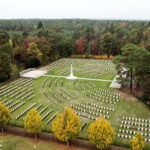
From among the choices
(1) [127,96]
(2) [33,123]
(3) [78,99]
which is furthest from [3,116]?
(1) [127,96]

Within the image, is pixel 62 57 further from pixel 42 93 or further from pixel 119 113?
pixel 119 113

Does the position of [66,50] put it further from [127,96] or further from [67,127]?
[67,127]

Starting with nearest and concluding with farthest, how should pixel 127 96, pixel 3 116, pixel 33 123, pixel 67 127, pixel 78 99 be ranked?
1. pixel 67 127
2. pixel 33 123
3. pixel 3 116
4. pixel 78 99
5. pixel 127 96

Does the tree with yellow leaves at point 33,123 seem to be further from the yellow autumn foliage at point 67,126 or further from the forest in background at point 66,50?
the forest in background at point 66,50

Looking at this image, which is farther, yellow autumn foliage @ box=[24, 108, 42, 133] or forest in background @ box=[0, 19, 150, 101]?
forest in background @ box=[0, 19, 150, 101]

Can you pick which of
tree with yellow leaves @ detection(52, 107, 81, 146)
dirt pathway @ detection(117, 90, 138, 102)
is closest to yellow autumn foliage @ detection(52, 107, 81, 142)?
tree with yellow leaves @ detection(52, 107, 81, 146)

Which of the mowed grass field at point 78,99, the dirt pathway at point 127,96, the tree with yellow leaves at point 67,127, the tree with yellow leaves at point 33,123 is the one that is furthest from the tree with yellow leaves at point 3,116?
the dirt pathway at point 127,96

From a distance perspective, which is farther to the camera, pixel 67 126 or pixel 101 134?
pixel 67 126

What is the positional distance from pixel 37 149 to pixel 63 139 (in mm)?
2890

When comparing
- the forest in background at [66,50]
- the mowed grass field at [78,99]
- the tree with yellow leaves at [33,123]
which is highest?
the forest in background at [66,50]

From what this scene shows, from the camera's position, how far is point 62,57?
6544 centimetres

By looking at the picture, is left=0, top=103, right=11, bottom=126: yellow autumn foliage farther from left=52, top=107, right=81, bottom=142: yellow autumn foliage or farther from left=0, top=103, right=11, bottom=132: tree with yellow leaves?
left=52, top=107, right=81, bottom=142: yellow autumn foliage

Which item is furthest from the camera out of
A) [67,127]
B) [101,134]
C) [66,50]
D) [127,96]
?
[66,50]

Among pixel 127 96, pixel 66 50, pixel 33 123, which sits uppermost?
pixel 66 50
